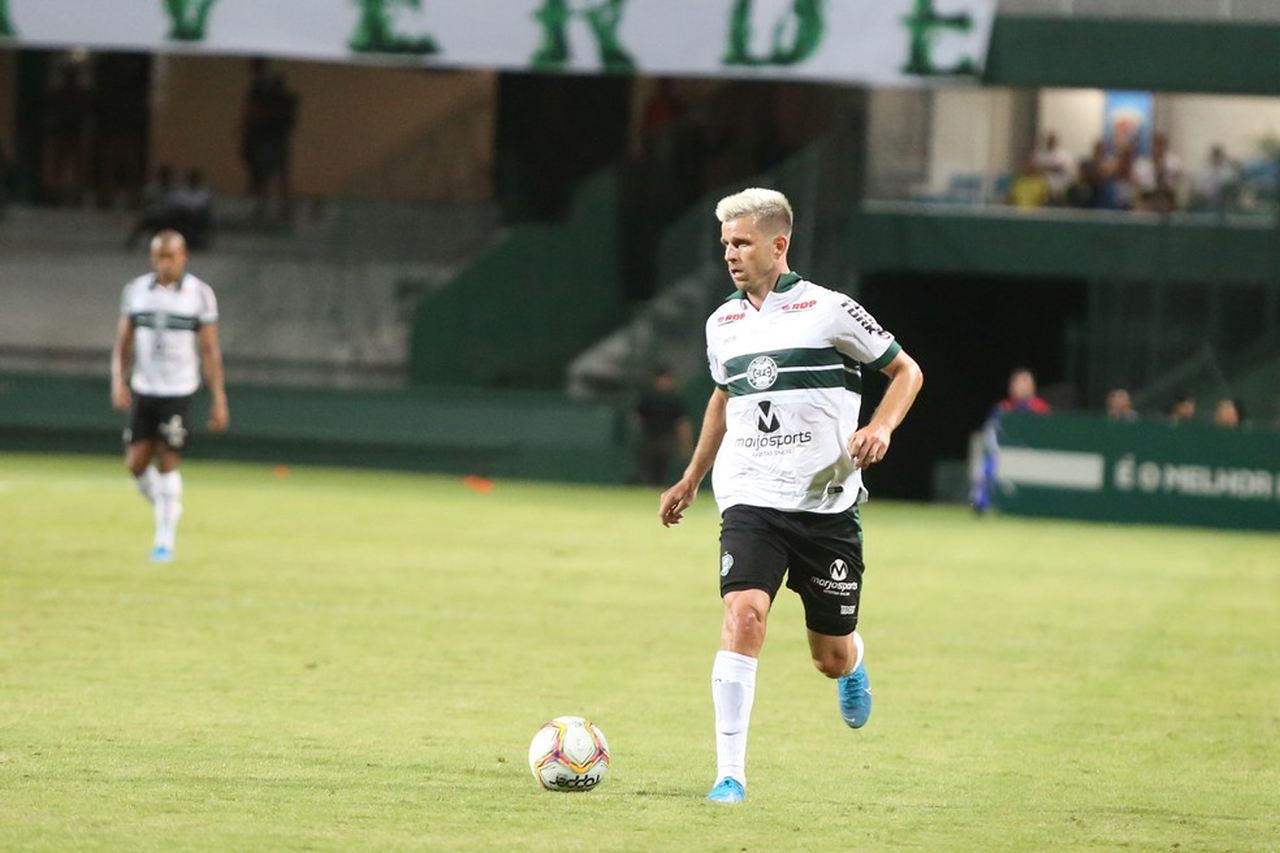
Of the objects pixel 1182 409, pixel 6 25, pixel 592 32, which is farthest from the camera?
pixel 6 25

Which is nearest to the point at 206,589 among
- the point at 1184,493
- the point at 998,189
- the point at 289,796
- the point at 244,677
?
the point at 244,677

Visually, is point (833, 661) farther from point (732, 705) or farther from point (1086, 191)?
point (1086, 191)

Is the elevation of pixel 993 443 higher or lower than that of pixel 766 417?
lower

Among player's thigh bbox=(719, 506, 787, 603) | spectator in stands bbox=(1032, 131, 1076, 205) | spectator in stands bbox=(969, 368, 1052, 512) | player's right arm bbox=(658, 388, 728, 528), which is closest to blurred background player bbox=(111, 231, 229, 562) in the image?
player's right arm bbox=(658, 388, 728, 528)

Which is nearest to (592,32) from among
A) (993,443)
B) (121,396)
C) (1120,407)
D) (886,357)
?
(993,443)

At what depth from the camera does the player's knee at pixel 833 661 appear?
875cm

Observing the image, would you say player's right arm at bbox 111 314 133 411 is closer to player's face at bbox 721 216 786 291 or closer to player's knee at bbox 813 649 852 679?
player's knee at bbox 813 649 852 679

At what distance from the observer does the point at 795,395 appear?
8266 mm

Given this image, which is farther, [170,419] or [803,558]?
[170,419]

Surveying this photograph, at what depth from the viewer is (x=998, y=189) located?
32844 mm

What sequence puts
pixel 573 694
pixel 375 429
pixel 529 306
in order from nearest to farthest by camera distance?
pixel 573 694, pixel 375 429, pixel 529 306

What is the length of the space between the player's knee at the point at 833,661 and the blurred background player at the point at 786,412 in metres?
0.29

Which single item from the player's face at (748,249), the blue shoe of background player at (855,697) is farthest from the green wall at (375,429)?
the player's face at (748,249)

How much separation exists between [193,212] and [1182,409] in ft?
54.2
